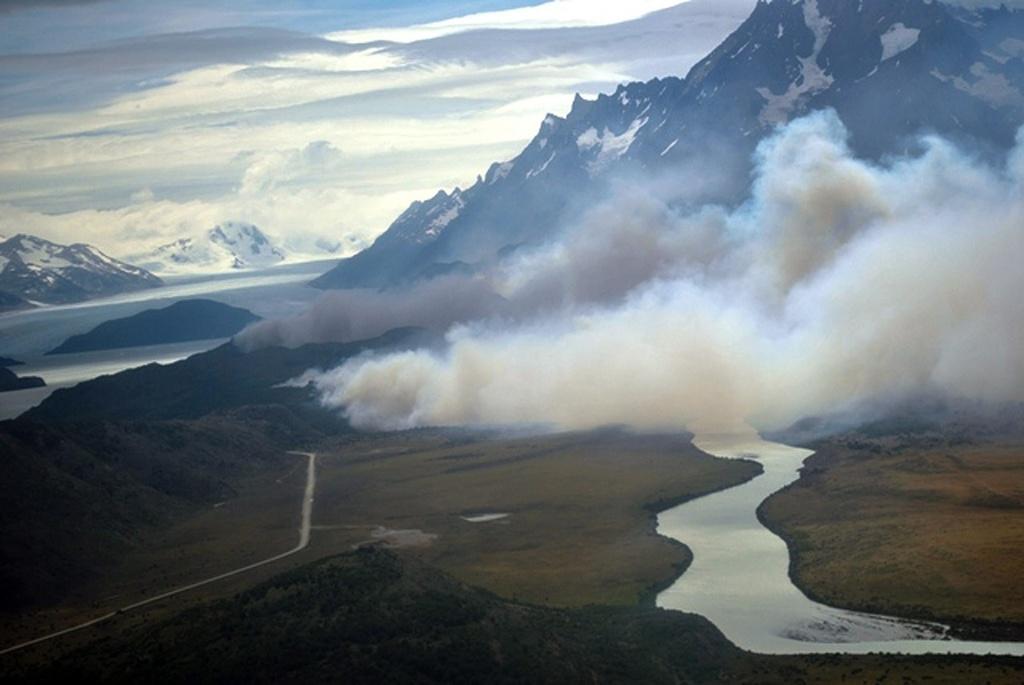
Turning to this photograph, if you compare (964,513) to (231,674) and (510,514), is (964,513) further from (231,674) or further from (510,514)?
(231,674)

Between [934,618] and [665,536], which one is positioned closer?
[934,618]

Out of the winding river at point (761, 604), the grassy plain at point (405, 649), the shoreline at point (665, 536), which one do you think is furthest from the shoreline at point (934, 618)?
the shoreline at point (665, 536)

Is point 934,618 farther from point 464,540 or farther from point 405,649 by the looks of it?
point 464,540

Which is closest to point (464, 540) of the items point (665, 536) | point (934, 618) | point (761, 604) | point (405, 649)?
point (665, 536)

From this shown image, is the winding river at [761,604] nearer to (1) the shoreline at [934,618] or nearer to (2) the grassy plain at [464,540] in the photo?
(1) the shoreline at [934,618]

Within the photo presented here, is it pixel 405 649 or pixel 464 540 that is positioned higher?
pixel 405 649

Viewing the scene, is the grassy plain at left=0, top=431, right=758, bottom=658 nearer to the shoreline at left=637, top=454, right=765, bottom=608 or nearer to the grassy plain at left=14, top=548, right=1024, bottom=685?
the shoreline at left=637, top=454, right=765, bottom=608

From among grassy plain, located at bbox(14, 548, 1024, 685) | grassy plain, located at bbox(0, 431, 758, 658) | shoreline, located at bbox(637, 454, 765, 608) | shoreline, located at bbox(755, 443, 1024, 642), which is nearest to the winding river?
shoreline, located at bbox(637, 454, 765, 608)

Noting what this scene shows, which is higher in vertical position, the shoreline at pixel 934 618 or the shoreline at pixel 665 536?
the shoreline at pixel 934 618
